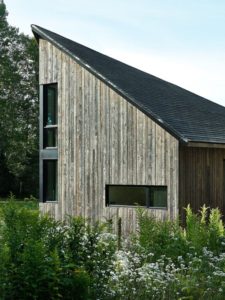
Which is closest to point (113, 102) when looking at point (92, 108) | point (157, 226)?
point (92, 108)

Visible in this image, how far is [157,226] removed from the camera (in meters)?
8.57

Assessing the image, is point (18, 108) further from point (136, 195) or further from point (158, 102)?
point (136, 195)

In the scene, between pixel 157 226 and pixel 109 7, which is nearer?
pixel 157 226

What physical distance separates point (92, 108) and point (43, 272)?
9956 millimetres

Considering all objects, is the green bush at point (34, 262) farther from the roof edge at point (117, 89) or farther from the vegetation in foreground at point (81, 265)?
the roof edge at point (117, 89)

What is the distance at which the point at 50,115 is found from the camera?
1617cm

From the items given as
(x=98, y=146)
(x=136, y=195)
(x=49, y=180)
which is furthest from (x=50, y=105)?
(x=136, y=195)

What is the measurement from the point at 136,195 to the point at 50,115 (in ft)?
13.4

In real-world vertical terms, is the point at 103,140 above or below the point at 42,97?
below

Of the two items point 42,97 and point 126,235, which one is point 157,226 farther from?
point 42,97

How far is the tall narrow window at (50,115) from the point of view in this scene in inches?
629

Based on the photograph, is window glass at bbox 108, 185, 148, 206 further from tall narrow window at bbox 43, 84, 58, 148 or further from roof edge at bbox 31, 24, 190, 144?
tall narrow window at bbox 43, 84, 58, 148

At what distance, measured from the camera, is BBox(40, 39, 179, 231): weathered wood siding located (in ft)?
44.1

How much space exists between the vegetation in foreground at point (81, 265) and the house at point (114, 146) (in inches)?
212
